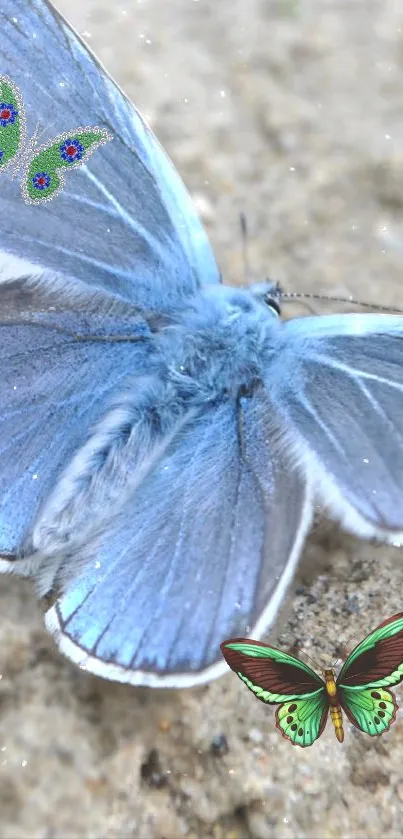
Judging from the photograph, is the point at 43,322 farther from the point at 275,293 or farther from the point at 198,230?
the point at 275,293

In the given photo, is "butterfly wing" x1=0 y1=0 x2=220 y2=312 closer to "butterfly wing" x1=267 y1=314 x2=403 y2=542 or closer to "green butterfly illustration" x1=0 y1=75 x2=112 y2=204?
"green butterfly illustration" x1=0 y1=75 x2=112 y2=204

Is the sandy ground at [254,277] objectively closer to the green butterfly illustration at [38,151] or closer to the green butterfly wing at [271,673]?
the green butterfly wing at [271,673]

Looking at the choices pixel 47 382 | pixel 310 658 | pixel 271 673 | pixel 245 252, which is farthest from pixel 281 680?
pixel 245 252

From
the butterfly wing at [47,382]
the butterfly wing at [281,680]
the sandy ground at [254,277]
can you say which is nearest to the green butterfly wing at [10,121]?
the butterfly wing at [47,382]

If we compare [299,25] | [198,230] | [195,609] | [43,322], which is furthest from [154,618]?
[299,25]

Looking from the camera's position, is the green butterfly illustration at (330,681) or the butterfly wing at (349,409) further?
the butterfly wing at (349,409)

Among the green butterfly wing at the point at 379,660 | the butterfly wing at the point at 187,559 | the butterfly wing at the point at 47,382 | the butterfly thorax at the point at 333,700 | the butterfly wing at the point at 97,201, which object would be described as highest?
the butterfly wing at the point at 97,201

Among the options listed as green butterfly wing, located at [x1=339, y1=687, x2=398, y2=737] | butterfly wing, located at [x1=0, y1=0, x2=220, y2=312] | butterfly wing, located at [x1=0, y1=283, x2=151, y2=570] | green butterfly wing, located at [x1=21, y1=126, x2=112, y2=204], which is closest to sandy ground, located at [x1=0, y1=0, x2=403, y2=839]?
green butterfly wing, located at [x1=339, y1=687, x2=398, y2=737]
